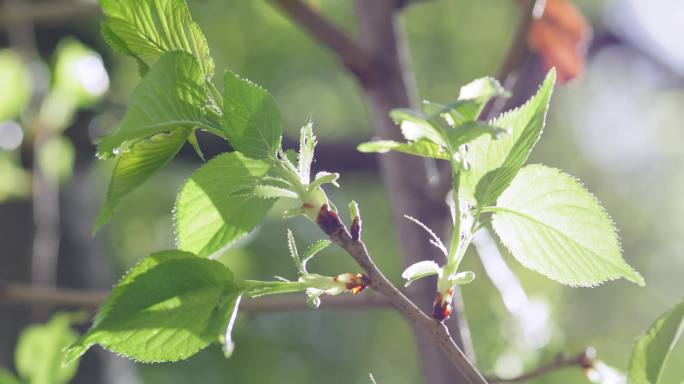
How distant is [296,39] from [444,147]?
113 inches

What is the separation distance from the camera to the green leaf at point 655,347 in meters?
0.32

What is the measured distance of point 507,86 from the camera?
24.1 inches

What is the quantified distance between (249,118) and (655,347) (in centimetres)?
19

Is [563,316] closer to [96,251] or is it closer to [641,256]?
[641,256]

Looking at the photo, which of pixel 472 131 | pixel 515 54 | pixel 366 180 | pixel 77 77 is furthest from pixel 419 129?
pixel 366 180

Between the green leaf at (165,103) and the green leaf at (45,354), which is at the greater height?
the green leaf at (165,103)

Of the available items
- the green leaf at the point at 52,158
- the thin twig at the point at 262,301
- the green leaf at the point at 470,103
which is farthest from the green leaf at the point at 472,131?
the green leaf at the point at 52,158

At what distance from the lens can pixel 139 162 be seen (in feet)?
0.97

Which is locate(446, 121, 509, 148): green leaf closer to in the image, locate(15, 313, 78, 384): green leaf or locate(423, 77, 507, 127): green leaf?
locate(423, 77, 507, 127): green leaf

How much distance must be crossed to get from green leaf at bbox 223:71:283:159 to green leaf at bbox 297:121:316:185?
12 millimetres

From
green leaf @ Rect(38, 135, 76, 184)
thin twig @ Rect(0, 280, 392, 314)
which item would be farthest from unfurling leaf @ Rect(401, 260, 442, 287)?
green leaf @ Rect(38, 135, 76, 184)

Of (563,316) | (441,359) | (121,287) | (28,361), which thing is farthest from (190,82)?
(563,316)

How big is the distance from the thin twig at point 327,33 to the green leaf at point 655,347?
0.36 meters

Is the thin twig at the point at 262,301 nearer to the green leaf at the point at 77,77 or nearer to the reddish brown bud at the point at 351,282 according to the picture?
the reddish brown bud at the point at 351,282
